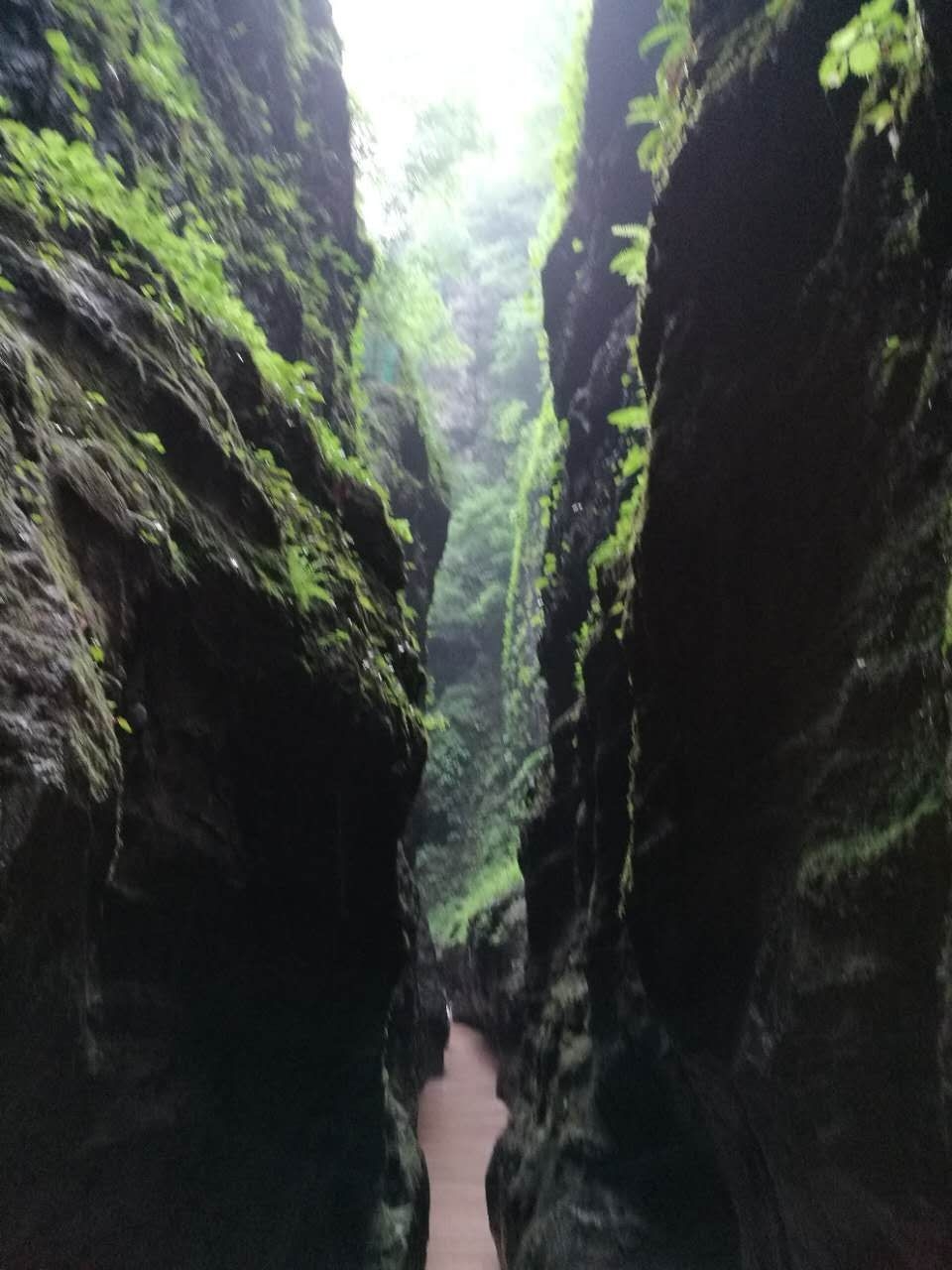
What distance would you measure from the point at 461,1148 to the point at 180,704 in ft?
34.2

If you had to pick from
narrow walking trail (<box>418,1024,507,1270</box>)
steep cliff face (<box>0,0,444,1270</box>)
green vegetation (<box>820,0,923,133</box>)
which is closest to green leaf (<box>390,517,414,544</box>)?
steep cliff face (<box>0,0,444,1270</box>)

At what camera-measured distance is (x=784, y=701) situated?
5211mm

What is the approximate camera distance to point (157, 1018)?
5426 millimetres

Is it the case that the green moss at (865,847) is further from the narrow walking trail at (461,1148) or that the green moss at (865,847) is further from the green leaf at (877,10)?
the narrow walking trail at (461,1148)

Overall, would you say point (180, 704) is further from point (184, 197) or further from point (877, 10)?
point (877, 10)

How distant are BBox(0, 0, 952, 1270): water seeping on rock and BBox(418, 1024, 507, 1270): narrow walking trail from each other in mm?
168

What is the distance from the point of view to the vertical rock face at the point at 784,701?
3.86 meters

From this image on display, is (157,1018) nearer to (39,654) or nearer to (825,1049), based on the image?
(39,654)

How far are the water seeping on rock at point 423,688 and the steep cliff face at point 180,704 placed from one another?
33 mm

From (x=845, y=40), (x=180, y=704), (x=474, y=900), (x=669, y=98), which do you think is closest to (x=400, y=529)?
(x=180, y=704)

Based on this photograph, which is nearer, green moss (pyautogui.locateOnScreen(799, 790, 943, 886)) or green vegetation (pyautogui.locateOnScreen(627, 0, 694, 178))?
green moss (pyautogui.locateOnScreen(799, 790, 943, 886))

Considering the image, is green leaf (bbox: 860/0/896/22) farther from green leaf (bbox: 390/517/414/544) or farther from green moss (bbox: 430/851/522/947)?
green moss (bbox: 430/851/522/947)

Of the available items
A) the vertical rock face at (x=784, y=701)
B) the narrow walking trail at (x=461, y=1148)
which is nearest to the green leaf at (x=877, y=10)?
the vertical rock face at (x=784, y=701)

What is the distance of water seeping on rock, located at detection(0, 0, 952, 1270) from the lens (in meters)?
3.83
